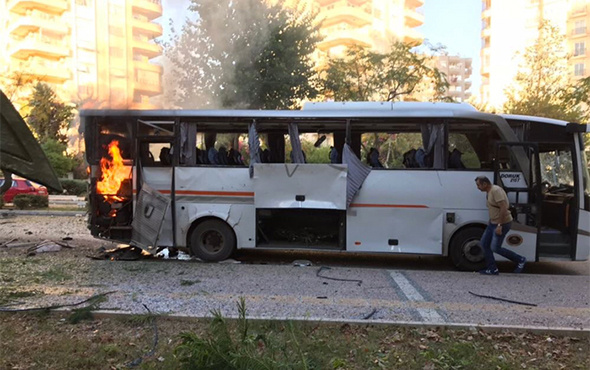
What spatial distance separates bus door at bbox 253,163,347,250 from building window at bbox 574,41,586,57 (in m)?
21.3

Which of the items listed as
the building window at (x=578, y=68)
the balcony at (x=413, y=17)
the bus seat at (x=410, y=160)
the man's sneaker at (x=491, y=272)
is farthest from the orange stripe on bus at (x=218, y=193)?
the building window at (x=578, y=68)

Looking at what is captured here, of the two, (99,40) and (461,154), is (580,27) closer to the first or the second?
(461,154)

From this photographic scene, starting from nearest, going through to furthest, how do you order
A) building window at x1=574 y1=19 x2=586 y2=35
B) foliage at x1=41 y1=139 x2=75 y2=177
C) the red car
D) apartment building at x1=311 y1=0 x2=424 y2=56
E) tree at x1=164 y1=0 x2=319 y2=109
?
tree at x1=164 y1=0 x2=319 y2=109 → apartment building at x1=311 y1=0 x2=424 y2=56 → building window at x1=574 y1=19 x2=586 y2=35 → the red car → foliage at x1=41 y1=139 x2=75 y2=177

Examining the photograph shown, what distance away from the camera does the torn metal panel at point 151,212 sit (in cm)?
802

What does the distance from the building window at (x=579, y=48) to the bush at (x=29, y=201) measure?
26590mm

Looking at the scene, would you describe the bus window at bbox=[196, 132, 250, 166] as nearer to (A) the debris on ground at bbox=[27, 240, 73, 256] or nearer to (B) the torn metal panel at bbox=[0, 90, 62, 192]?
(A) the debris on ground at bbox=[27, 240, 73, 256]

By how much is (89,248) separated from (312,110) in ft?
18.7

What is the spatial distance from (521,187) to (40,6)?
759cm

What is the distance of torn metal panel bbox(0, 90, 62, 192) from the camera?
215 centimetres

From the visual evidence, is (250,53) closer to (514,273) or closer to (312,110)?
(312,110)

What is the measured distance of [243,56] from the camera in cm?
871

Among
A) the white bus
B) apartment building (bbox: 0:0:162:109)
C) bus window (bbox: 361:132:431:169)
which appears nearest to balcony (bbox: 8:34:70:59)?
apartment building (bbox: 0:0:162:109)

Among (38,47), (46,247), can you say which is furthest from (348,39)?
(38,47)

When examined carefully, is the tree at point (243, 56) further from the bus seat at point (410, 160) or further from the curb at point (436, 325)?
the bus seat at point (410, 160)
